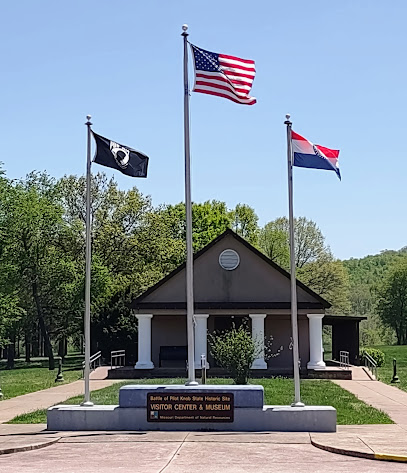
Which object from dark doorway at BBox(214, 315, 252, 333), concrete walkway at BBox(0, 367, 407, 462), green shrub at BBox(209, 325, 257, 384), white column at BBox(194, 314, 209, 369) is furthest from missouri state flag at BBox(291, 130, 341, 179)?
dark doorway at BBox(214, 315, 252, 333)

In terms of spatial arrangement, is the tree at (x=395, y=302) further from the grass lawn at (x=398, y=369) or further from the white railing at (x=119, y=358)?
Answer: the white railing at (x=119, y=358)

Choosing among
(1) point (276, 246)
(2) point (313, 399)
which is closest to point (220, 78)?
(2) point (313, 399)

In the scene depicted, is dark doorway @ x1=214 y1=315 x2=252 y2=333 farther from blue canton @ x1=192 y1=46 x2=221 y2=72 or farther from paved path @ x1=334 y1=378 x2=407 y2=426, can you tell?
blue canton @ x1=192 y1=46 x2=221 y2=72

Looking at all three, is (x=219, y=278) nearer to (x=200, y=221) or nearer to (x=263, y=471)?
(x=263, y=471)

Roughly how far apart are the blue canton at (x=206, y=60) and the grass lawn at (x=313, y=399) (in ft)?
28.3

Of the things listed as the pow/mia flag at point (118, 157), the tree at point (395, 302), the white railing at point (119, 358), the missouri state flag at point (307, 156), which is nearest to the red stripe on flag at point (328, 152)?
the missouri state flag at point (307, 156)

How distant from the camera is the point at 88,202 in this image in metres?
17.7

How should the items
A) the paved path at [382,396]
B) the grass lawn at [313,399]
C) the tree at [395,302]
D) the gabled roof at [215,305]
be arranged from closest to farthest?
the grass lawn at [313,399] < the paved path at [382,396] < the gabled roof at [215,305] < the tree at [395,302]

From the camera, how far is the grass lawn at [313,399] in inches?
765

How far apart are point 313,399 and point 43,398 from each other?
8.94 metres

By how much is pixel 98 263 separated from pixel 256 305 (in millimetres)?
17532

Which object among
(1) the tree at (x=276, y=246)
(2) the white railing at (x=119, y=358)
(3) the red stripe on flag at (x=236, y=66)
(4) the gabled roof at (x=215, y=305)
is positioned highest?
(1) the tree at (x=276, y=246)

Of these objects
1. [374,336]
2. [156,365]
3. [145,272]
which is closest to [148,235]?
[145,272]

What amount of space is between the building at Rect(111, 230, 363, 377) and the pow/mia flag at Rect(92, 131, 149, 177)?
61.5 feet
